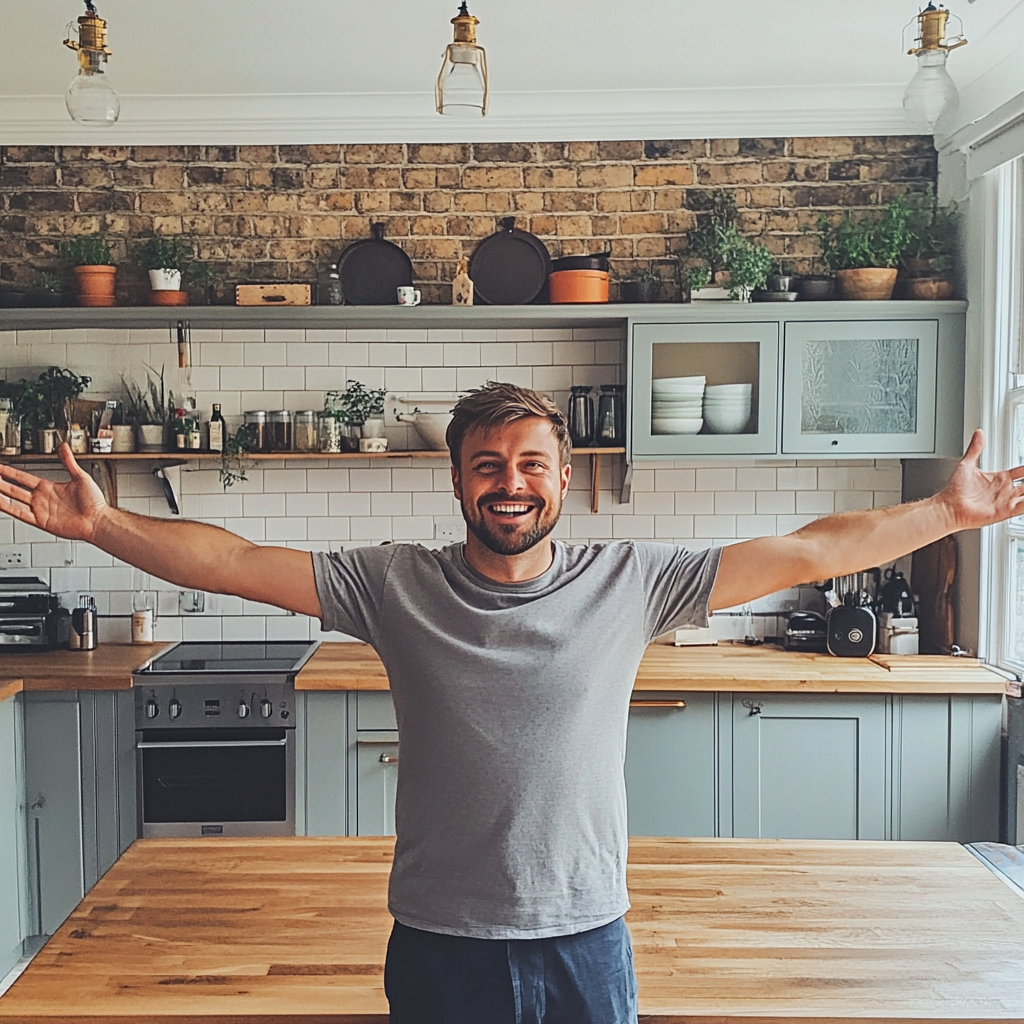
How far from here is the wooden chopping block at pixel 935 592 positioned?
4.41m

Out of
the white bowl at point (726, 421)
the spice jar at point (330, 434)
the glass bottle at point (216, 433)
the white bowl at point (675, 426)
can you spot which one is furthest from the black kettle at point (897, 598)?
the glass bottle at point (216, 433)

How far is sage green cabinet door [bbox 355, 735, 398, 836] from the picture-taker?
13.3 feet

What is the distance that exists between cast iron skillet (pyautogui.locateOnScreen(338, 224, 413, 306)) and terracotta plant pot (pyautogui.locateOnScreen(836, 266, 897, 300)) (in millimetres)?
1742

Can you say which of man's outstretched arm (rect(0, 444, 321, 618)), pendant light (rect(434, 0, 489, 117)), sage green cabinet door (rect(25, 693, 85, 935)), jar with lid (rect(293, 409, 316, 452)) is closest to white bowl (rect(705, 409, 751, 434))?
jar with lid (rect(293, 409, 316, 452))

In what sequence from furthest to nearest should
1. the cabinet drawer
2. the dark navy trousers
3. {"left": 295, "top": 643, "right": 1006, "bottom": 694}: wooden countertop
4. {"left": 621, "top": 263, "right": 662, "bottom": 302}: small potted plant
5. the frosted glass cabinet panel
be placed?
{"left": 621, "top": 263, "right": 662, "bottom": 302}: small potted plant < the frosted glass cabinet panel < the cabinet drawer < {"left": 295, "top": 643, "right": 1006, "bottom": 694}: wooden countertop < the dark navy trousers

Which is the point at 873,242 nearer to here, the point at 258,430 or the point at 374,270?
the point at 374,270

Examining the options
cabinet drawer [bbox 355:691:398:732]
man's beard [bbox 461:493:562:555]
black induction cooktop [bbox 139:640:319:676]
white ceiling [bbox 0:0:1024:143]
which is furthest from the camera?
black induction cooktop [bbox 139:640:319:676]

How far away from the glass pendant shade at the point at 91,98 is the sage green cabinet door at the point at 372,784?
2342 millimetres

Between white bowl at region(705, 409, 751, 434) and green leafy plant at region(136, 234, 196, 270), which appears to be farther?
green leafy plant at region(136, 234, 196, 270)

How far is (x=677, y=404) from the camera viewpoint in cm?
439

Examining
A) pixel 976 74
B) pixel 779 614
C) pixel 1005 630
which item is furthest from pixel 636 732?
pixel 976 74

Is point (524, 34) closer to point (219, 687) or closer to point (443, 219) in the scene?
point (443, 219)

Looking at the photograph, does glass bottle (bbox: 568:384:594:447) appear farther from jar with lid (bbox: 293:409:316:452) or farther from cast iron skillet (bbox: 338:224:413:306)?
jar with lid (bbox: 293:409:316:452)

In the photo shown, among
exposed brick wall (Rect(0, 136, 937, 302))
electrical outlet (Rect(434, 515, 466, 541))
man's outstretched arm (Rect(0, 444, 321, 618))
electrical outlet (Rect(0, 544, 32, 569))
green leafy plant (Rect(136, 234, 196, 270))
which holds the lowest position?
electrical outlet (Rect(0, 544, 32, 569))
